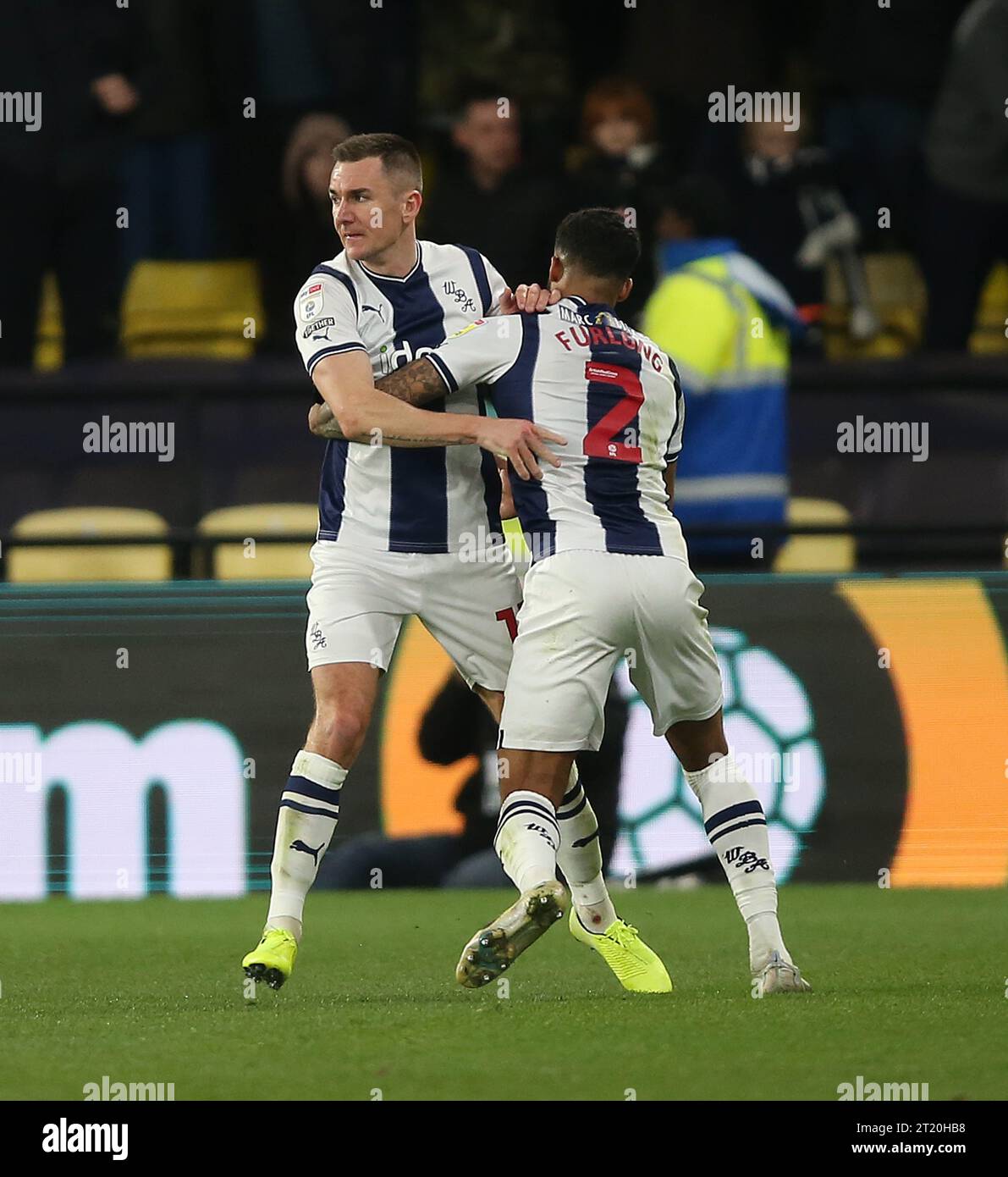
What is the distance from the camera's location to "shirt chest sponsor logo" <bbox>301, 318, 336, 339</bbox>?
6426 mm

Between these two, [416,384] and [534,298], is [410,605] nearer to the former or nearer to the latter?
[416,384]

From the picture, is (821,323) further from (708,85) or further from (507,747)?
(507,747)

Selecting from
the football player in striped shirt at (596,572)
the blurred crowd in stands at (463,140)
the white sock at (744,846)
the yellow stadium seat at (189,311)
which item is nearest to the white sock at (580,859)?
the football player in striped shirt at (596,572)

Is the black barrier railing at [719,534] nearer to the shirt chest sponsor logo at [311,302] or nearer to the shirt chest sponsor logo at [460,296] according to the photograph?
the shirt chest sponsor logo at [460,296]

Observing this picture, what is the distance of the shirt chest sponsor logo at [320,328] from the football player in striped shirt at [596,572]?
0.88 feet

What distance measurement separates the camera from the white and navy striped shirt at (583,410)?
607 centimetres

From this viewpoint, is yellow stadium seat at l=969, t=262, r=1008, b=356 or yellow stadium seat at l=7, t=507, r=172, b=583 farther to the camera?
yellow stadium seat at l=969, t=262, r=1008, b=356

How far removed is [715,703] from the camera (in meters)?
6.13

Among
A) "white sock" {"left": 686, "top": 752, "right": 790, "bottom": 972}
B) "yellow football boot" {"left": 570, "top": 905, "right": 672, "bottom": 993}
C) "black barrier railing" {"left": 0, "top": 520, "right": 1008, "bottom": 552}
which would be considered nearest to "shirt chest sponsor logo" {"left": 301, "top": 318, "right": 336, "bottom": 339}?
"white sock" {"left": 686, "top": 752, "right": 790, "bottom": 972}

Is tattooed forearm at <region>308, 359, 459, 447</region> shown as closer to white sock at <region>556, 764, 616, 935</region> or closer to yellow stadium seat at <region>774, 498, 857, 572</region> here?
white sock at <region>556, 764, 616, 935</region>

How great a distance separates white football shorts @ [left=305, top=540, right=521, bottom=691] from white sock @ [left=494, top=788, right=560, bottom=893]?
75cm
